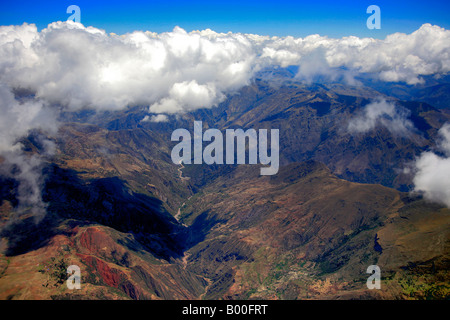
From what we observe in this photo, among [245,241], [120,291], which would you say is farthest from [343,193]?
[120,291]

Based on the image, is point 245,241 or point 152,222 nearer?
point 245,241

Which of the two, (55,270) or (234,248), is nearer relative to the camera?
(55,270)

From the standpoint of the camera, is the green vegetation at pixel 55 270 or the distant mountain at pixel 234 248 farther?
the distant mountain at pixel 234 248

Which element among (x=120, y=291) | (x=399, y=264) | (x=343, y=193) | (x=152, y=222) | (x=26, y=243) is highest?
(x=343, y=193)

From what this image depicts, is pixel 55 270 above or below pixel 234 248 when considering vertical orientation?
below

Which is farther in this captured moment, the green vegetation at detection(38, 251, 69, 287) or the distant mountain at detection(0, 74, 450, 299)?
the distant mountain at detection(0, 74, 450, 299)
